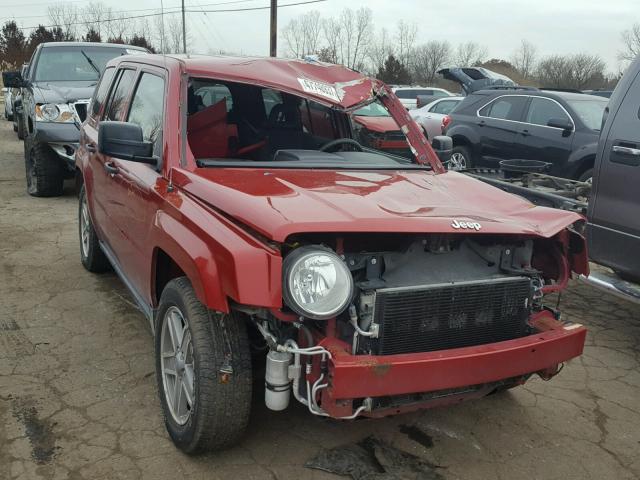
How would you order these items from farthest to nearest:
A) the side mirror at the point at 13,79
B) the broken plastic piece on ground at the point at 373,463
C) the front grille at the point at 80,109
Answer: the side mirror at the point at 13,79 → the front grille at the point at 80,109 → the broken plastic piece on ground at the point at 373,463

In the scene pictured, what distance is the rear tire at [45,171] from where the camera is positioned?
28.0 ft

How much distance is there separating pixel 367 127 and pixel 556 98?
19.2 ft

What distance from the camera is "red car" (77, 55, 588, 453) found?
7.93 feet

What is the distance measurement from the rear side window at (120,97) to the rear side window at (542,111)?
6484mm

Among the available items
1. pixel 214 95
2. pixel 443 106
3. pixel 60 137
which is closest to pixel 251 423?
pixel 214 95

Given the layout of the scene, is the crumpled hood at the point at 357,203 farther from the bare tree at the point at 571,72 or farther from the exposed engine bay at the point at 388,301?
the bare tree at the point at 571,72

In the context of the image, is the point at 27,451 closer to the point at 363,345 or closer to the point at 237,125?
the point at 363,345

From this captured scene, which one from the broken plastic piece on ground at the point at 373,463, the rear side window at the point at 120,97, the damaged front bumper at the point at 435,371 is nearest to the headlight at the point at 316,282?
the damaged front bumper at the point at 435,371

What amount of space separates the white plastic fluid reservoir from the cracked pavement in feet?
1.69

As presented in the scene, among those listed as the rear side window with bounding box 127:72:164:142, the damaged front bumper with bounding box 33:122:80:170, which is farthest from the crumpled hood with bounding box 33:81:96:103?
the rear side window with bounding box 127:72:164:142

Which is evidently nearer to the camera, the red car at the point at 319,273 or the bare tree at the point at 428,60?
the red car at the point at 319,273

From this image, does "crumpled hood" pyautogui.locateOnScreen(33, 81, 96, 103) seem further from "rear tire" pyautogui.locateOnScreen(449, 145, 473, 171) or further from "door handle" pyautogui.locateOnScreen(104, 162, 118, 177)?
"rear tire" pyautogui.locateOnScreen(449, 145, 473, 171)

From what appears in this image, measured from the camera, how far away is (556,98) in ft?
30.1

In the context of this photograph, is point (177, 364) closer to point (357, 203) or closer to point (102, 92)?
point (357, 203)
